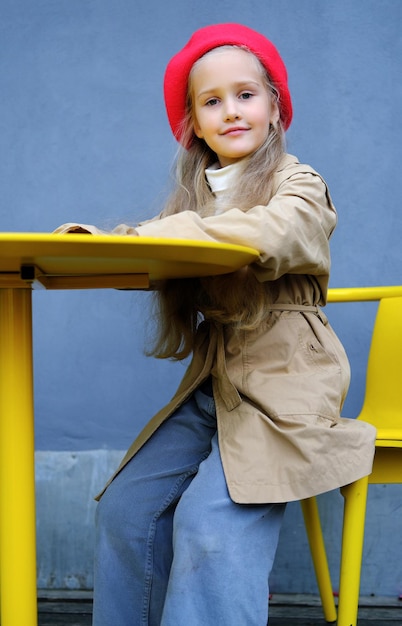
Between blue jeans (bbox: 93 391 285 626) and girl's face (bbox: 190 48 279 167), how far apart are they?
50 cm

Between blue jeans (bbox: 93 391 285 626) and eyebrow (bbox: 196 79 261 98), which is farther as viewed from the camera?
eyebrow (bbox: 196 79 261 98)

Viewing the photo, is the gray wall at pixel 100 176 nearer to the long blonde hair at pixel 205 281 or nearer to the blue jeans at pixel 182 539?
the long blonde hair at pixel 205 281

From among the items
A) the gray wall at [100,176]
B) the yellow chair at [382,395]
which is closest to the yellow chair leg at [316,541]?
the yellow chair at [382,395]

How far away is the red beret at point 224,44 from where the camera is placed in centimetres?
168

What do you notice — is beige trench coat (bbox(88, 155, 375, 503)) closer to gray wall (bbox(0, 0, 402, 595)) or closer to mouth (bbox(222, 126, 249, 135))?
mouth (bbox(222, 126, 249, 135))

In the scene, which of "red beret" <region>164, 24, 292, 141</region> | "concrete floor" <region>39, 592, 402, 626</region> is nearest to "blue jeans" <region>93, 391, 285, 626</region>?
"red beret" <region>164, 24, 292, 141</region>

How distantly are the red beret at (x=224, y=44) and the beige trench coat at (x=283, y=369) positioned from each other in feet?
0.54

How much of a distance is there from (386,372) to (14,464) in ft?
3.21

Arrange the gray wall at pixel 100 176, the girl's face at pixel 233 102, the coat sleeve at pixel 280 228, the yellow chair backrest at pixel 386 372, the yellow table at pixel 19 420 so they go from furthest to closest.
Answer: the gray wall at pixel 100 176
the yellow chair backrest at pixel 386 372
the girl's face at pixel 233 102
the yellow table at pixel 19 420
the coat sleeve at pixel 280 228

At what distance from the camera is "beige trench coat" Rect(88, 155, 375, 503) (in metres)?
1.32

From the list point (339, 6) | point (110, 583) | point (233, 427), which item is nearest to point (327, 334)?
point (233, 427)

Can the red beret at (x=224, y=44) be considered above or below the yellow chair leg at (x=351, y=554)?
above

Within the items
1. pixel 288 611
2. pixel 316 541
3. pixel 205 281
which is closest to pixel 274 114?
pixel 205 281

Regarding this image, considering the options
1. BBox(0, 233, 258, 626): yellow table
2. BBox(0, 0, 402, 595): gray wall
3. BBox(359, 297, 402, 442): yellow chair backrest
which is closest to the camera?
BBox(0, 233, 258, 626): yellow table
